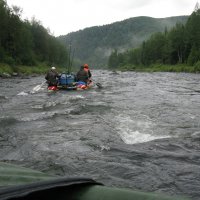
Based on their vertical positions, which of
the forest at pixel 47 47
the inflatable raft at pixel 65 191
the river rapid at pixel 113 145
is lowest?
the river rapid at pixel 113 145

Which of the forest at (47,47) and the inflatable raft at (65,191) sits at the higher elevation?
the forest at (47,47)

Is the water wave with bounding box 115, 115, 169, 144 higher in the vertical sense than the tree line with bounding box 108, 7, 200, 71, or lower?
lower

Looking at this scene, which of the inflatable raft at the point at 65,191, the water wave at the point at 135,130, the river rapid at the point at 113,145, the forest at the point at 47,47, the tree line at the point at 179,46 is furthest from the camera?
the tree line at the point at 179,46

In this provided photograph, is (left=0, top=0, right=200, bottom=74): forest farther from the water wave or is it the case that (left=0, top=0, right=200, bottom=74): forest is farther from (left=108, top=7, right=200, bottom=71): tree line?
the water wave

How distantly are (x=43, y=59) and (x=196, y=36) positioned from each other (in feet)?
122

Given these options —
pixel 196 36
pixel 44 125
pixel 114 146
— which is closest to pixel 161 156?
pixel 114 146

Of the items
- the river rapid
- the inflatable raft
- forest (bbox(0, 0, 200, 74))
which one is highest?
forest (bbox(0, 0, 200, 74))

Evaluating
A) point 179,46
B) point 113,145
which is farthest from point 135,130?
point 179,46

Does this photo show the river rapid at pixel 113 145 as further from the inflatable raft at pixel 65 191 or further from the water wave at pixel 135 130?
the inflatable raft at pixel 65 191

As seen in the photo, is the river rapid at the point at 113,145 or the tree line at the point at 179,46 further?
the tree line at the point at 179,46

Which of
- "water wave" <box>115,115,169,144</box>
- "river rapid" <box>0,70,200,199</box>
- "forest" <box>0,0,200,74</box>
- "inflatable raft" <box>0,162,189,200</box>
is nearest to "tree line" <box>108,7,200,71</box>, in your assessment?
"forest" <box>0,0,200,74</box>

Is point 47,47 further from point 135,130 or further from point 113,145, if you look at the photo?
point 113,145

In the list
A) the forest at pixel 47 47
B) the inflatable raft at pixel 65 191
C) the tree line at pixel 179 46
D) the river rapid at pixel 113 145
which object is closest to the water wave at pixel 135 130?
the river rapid at pixel 113 145

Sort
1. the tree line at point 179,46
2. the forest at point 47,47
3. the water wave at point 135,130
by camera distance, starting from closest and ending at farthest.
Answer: the water wave at point 135,130 < the forest at point 47,47 < the tree line at point 179,46
